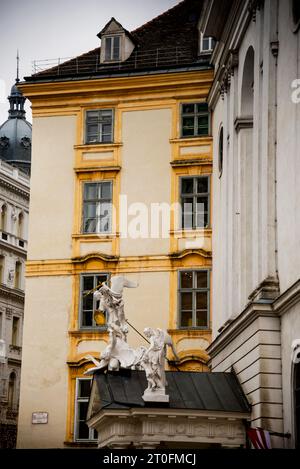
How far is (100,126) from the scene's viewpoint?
139 ft

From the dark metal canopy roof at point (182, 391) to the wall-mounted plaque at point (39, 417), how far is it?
9744mm

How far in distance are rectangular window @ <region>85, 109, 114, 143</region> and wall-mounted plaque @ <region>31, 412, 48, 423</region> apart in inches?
395

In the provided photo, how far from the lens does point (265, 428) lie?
26.3 meters

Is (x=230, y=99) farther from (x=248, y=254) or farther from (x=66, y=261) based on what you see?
(x=66, y=261)

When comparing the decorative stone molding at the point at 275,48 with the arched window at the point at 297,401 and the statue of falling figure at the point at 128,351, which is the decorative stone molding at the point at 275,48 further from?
the arched window at the point at 297,401

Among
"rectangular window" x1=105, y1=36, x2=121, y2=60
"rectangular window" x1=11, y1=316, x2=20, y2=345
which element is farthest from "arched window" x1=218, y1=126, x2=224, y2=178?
"rectangular window" x1=11, y1=316, x2=20, y2=345

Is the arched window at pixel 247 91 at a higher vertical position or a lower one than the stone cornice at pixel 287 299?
higher

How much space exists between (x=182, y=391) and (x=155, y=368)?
5.26 feet

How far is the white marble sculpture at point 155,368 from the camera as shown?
27688mm

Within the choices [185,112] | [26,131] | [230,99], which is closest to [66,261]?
[185,112]

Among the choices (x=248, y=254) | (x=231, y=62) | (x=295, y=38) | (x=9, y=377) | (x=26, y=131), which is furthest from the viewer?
(x=26, y=131)

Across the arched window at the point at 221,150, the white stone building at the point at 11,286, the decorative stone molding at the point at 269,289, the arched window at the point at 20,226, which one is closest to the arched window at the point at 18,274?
the white stone building at the point at 11,286

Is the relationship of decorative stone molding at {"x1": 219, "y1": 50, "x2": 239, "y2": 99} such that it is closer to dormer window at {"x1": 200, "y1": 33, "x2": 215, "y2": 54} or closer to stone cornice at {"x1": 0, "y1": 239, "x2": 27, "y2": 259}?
dormer window at {"x1": 200, "y1": 33, "x2": 215, "y2": 54}
